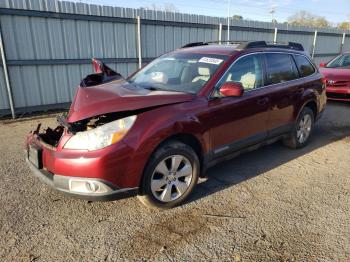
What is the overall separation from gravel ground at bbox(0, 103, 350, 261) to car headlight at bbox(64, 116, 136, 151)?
2.81 feet

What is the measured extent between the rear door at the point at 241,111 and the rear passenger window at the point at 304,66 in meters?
1.22

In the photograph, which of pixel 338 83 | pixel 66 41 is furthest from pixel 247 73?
pixel 338 83

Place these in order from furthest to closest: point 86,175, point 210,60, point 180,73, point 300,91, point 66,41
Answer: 1. point 66,41
2. point 300,91
3. point 180,73
4. point 210,60
5. point 86,175

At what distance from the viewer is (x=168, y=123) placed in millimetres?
3117

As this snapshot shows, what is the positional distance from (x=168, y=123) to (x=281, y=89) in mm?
2247

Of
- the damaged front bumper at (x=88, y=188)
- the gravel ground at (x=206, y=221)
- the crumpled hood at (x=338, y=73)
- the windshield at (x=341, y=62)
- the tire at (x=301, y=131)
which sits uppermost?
the windshield at (x=341, y=62)

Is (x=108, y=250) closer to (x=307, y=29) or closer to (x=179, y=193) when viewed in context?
(x=179, y=193)

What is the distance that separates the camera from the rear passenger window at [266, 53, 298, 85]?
4.43m

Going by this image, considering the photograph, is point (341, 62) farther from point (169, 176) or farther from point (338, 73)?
point (169, 176)

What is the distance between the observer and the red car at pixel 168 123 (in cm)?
286

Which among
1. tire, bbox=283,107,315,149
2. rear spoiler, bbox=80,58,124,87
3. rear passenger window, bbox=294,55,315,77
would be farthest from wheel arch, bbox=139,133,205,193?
rear passenger window, bbox=294,55,315,77

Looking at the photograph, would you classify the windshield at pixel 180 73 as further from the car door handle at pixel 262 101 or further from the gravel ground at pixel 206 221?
the gravel ground at pixel 206 221

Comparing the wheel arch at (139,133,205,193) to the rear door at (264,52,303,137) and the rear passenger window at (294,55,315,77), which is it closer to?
the rear door at (264,52,303,137)

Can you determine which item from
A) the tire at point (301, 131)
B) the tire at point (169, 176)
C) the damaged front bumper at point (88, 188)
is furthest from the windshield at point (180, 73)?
the tire at point (301, 131)
